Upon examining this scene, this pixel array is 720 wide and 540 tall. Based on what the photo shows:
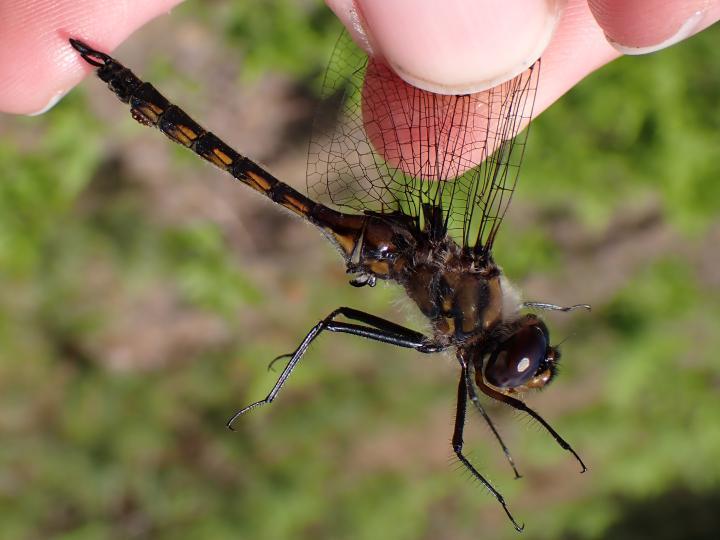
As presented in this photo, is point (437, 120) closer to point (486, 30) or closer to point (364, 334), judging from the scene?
point (486, 30)

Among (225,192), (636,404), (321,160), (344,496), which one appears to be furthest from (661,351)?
(321,160)

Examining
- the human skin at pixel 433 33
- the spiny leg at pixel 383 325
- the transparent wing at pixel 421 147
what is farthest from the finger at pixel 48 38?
the spiny leg at pixel 383 325

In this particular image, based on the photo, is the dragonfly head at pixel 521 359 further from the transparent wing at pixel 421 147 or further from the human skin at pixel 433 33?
the human skin at pixel 433 33

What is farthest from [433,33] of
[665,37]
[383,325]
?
[383,325]

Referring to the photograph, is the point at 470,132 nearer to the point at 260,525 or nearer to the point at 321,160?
the point at 321,160

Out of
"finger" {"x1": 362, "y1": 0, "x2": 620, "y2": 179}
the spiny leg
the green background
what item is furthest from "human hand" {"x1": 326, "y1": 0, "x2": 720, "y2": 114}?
the green background

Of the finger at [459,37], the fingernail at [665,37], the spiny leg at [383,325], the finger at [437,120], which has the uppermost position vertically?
the finger at [437,120]
